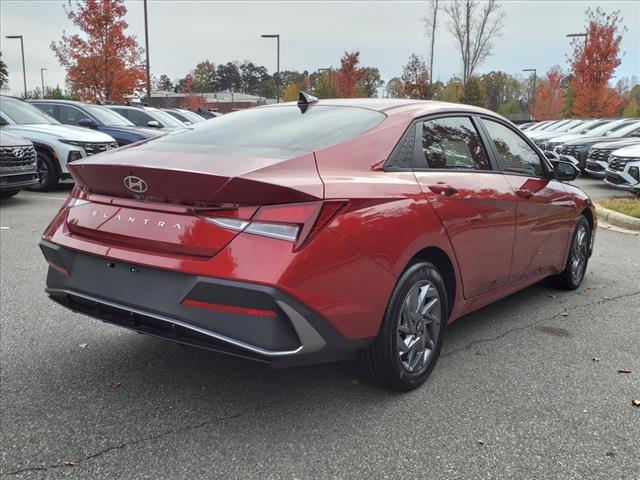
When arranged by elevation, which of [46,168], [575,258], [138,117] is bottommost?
[575,258]

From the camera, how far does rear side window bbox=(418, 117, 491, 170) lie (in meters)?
3.47

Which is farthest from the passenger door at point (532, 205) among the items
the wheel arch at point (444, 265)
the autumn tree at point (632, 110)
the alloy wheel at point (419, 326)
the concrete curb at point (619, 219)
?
the autumn tree at point (632, 110)

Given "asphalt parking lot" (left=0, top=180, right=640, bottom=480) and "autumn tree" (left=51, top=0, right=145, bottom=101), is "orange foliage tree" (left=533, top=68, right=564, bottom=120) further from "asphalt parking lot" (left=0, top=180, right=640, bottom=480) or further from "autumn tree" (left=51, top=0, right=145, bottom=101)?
"asphalt parking lot" (left=0, top=180, right=640, bottom=480)

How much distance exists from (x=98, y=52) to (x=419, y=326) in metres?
27.7

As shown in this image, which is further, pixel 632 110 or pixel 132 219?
pixel 632 110

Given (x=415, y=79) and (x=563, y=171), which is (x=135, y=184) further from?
(x=415, y=79)

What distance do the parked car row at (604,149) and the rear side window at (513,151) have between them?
4921mm

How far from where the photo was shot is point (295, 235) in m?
2.50

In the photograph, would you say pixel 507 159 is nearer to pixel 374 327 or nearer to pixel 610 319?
pixel 610 319

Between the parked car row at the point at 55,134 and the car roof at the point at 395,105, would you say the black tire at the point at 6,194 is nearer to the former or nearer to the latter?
the parked car row at the point at 55,134

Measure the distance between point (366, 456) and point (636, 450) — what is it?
3.95 feet

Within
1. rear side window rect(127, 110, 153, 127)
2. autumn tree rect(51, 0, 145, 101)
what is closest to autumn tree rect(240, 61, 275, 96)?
autumn tree rect(51, 0, 145, 101)

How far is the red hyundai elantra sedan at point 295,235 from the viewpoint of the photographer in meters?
2.51

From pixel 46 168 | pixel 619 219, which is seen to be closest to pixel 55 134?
pixel 46 168
